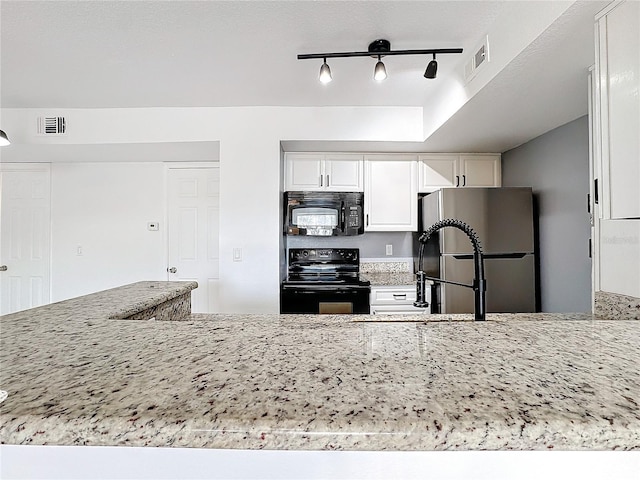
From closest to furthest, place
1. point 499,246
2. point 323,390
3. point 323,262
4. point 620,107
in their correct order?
point 323,390
point 620,107
point 499,246
point 323,262

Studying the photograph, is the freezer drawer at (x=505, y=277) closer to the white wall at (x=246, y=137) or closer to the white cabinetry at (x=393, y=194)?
the white cabinetry at (x=393, y=194)

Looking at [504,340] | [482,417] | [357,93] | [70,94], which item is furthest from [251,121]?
[482,417]

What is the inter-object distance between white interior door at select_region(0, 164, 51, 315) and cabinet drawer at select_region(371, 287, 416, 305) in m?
3.61

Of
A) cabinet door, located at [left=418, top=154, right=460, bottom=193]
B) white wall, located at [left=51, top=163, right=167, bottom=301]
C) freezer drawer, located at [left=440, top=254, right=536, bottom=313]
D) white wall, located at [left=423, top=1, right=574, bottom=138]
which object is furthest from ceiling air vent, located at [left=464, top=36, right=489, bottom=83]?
white wall, located at [left=51, top=163, right=167, bottom=301]

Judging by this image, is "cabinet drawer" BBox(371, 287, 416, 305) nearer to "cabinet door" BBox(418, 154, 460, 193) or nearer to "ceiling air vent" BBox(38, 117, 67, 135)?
"cabinet door" BBox(418, 154, 460, 193)

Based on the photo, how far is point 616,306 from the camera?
1198mm

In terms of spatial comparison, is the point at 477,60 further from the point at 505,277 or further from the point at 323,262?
the point at 323,262

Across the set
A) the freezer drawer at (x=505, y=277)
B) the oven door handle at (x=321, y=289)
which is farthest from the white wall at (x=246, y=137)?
the freezer drawer at (x=505, y=277)

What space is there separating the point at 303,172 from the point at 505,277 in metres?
2.00

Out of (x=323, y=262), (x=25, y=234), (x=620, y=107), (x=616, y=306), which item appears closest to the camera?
(x=620, y=107)

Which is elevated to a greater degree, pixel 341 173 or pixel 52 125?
pixel 52 125

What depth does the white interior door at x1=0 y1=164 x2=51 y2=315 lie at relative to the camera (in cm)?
381

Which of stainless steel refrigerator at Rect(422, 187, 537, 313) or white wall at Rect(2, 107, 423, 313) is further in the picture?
white wall at Rect(2, 107, 423, 313)

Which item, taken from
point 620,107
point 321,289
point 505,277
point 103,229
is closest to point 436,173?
point 505,277
